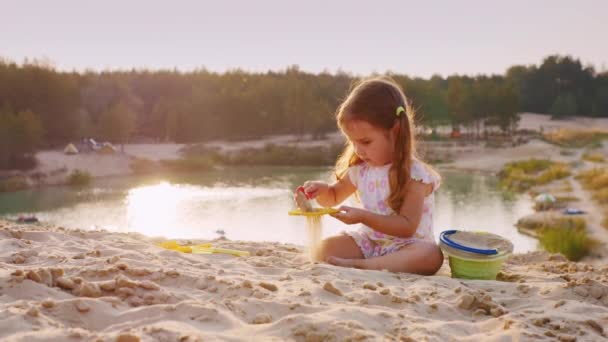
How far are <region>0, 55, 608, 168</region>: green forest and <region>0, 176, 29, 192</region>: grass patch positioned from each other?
4.79 feet

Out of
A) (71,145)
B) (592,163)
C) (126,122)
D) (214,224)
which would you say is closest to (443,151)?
(592,163)

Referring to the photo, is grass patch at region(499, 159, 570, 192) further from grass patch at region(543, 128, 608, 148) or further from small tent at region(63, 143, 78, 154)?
small tent at region(63, 143, 78, 154)

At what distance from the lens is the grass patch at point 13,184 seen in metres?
16.9

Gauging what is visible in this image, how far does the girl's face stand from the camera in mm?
2936

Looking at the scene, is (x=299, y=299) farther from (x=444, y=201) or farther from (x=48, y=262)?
(x=444, y=201)

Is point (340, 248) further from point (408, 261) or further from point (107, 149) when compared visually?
point (107, 149)

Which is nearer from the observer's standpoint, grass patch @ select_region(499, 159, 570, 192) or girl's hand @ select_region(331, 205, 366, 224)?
girl's hand @ select_region(331, 205, 366, 224)

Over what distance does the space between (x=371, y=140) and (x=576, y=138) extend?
28.0m

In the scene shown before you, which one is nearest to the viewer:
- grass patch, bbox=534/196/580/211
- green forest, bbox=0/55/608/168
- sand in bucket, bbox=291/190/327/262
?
sand in bucket, bbox=291/190/327/262

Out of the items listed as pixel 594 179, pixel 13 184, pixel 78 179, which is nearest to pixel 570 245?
pixel 594 179

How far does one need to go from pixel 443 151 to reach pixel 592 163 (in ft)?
24.5

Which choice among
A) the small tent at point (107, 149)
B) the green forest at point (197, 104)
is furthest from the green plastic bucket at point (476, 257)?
the small tent at point (107, 149)

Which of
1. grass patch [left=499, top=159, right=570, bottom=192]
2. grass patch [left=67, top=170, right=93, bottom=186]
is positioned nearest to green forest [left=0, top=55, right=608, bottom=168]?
grass patch [left=67, top=170, right=93, bottom=186]

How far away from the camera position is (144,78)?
31688mm
